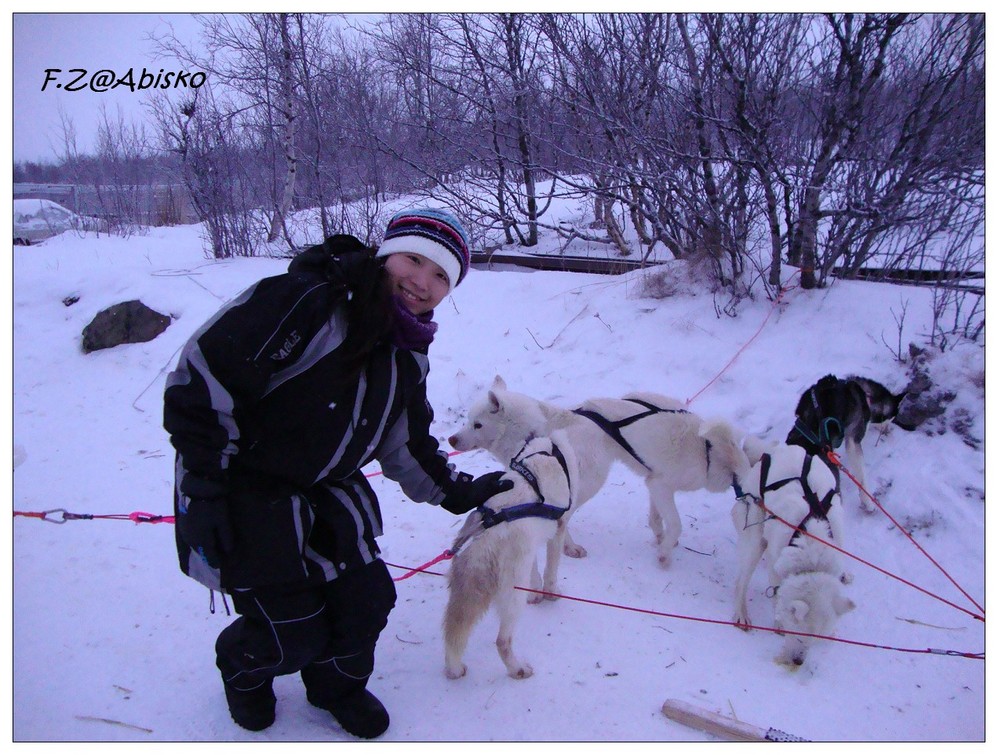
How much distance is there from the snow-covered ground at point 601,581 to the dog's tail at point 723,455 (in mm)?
481

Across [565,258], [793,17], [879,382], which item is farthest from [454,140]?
[879,382]

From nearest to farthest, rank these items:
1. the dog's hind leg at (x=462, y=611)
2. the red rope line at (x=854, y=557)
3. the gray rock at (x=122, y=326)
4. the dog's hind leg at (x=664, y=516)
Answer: the dog's hind leg at (x=462, y=611), the red rope line at (x=854, y=557), the dog's hind leg at (x=664, y=516), the gray rock at (x=122, y=326)

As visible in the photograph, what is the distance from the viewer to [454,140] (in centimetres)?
856

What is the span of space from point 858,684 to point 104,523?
4.29 m

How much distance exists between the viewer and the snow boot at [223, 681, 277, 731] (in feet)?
7.17

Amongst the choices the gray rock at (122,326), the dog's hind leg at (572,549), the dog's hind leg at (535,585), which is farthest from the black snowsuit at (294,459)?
the gray rock at (122,326)

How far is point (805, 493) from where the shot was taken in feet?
10.1

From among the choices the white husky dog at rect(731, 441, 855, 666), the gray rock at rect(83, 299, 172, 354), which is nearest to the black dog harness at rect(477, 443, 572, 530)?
the white husky dog at rect(731, 441, 855, 666)

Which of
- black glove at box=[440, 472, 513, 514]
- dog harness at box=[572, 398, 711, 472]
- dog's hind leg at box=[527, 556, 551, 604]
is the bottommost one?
dog's hind leg at box=[527, 556, 551, 604]

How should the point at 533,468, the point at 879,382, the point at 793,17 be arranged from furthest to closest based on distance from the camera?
the point at 793,17 → the point at 879,382 → the point at 533,468

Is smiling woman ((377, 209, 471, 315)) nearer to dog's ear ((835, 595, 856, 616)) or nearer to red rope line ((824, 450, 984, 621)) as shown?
dog's ear ((835, 595, 856, 616))

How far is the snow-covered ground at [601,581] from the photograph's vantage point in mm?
2400

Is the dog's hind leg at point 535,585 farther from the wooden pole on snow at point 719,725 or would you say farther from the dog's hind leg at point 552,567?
the wooden pole on snow at point 719,725
